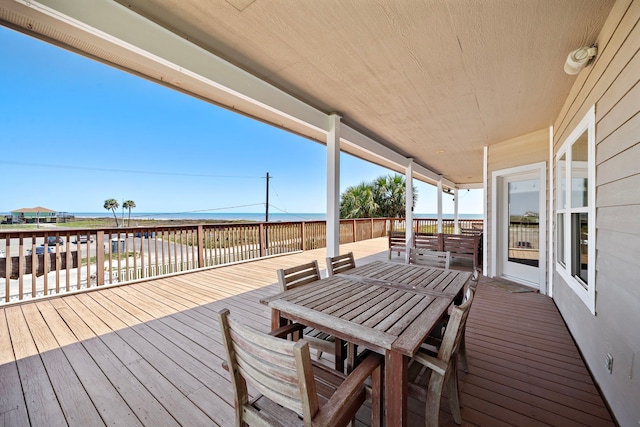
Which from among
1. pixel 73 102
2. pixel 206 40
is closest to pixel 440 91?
pixel 206 40

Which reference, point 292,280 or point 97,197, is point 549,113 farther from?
point 97,197

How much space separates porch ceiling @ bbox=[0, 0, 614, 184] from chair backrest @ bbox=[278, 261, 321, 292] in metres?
1.90

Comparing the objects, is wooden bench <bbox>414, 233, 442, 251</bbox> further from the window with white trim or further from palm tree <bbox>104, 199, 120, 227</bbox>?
palm tree <bbox>104, 199, 120, 227</bbox>

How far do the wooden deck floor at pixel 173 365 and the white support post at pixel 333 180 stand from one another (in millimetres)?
1486

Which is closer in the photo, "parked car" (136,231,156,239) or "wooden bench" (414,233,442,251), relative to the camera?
Answer: "parked car" (136,231,156,239)

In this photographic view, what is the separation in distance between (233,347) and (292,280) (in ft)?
3.27

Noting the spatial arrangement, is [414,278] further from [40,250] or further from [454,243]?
[40,250]

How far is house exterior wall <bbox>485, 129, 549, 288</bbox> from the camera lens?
161 inches

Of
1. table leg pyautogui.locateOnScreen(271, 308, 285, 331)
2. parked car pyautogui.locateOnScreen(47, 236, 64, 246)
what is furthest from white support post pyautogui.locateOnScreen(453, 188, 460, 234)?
parked car pyautogui.locateOnScreen(47, 236, 64, 246)

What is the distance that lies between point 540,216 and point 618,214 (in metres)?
3.15

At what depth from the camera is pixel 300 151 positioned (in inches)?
1123

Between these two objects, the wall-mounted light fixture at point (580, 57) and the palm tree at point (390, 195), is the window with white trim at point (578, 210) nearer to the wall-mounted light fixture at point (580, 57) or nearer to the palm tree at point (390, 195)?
the wall-mounted light fixture at point (580, 57)

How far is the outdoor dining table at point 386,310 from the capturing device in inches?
42.1

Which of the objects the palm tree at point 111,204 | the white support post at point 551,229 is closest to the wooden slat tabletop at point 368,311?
the white support post at point 551,229
